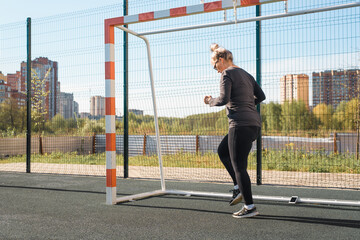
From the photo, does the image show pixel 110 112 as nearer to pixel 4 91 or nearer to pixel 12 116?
pixel 4 91

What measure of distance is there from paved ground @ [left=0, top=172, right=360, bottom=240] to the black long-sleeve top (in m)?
0.93

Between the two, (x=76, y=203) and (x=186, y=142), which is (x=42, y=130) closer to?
(x=186, y=142)

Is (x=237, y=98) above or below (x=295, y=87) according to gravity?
below

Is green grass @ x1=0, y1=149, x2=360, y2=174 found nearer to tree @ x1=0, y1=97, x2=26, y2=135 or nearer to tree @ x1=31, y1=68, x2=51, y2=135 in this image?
tree @ x1=31, y1=68, x2=51, y2=135

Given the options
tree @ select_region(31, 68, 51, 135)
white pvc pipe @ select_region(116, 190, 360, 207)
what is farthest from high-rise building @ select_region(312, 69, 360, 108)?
tree @ select_region(31, 68, 51, 135)

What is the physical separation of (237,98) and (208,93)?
243cm

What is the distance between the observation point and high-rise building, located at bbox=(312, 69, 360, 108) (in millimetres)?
5543

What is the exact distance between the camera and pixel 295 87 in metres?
5.62

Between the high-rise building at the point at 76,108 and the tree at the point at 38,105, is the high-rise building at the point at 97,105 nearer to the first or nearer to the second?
the high-rise building at the point at 76,108

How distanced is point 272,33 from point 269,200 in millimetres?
2529

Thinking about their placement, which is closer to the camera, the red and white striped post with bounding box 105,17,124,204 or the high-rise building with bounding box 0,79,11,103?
the red and white striped post with bounding box 105,17,124,204

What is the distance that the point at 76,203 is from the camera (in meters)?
4.43

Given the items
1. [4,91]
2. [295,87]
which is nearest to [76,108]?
[4,91]

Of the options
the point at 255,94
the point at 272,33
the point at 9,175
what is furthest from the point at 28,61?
the point at 255,94
